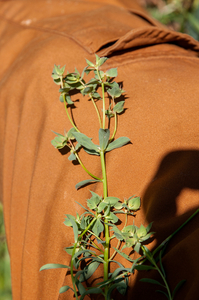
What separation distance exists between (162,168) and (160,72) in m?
0.27

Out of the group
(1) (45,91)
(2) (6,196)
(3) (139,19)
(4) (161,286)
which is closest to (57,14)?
(3) (139,19)

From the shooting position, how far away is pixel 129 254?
469 millimetres

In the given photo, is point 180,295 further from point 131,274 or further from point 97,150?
point 97,150

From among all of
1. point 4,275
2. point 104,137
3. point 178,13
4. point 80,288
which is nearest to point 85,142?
point 104,137

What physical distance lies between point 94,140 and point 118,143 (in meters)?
0.07

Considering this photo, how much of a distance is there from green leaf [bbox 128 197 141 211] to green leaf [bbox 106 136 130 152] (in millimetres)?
112

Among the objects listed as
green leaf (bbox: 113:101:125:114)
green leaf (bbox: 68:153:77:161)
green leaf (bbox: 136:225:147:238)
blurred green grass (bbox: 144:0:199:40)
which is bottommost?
green leaf (bbox: 136:225:147:238)

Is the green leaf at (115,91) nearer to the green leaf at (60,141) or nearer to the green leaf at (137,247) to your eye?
the green leaf at (60,141)

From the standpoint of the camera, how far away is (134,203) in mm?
469

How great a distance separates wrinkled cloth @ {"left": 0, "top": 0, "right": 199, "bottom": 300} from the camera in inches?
17.9

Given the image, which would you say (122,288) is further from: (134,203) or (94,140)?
(94,140)

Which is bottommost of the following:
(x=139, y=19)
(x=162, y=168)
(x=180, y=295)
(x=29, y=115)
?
(x=180, y=295)

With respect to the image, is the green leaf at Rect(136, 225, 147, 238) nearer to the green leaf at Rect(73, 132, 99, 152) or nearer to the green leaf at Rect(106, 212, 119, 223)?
the green leaf at Rect(106, 212, 119, 223)

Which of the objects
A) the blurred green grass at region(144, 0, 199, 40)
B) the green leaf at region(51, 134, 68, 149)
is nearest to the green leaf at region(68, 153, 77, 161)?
the green leaf at region(51, 134, 68, 149)
